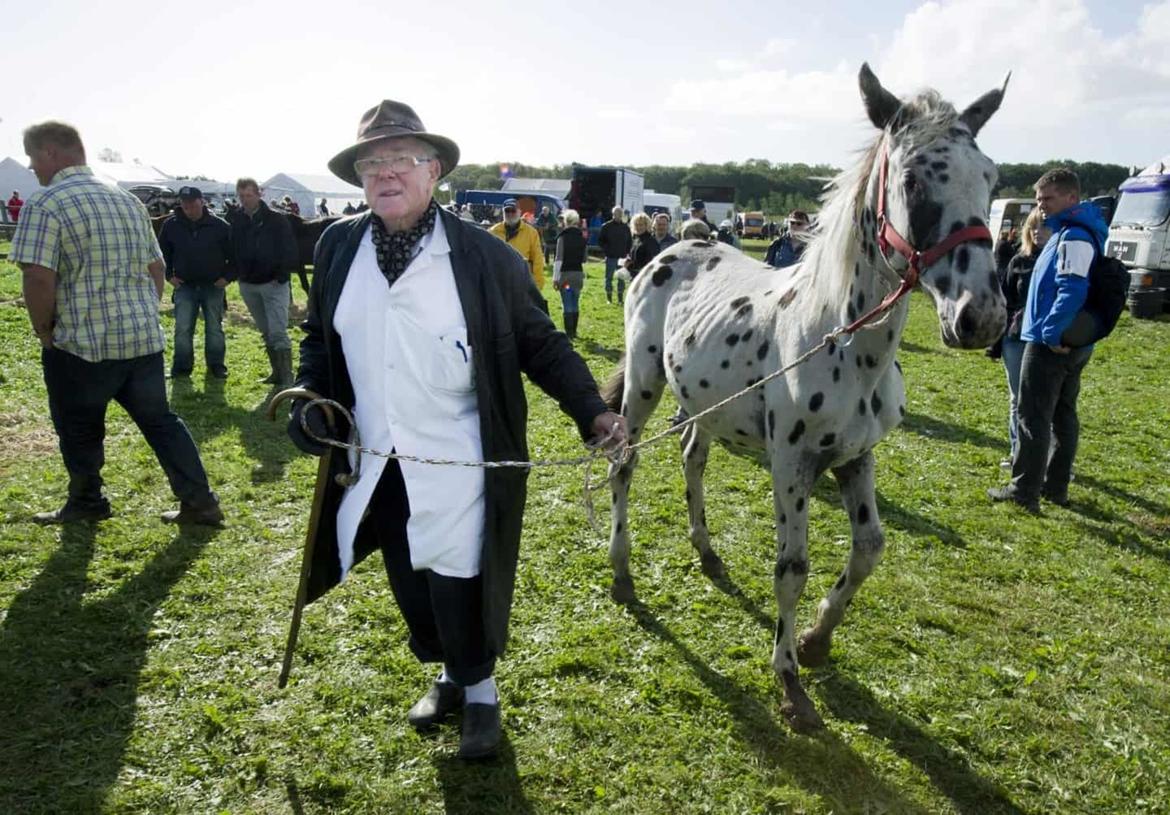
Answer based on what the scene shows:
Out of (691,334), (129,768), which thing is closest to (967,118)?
(691,334)

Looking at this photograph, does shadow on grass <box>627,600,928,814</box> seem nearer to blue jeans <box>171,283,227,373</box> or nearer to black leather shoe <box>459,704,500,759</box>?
black leather shoe <box>459,704,500,759</box>

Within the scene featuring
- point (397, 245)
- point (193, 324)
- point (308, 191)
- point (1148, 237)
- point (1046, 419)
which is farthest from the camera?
point (308, 191)

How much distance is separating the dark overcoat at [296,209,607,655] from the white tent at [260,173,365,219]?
36.9 meters

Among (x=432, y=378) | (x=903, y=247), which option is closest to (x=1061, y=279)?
(x=903, y=247)

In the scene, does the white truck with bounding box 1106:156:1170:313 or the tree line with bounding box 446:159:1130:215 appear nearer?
the white truck with bounding box 1106:156:1170:313

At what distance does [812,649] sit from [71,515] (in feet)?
15.4

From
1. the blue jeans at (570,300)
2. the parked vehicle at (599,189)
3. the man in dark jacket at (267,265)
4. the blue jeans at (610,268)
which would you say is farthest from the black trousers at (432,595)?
the parked vehicle at (599,189)

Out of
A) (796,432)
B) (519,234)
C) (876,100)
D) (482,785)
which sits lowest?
(482,785)

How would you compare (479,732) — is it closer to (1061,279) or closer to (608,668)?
(608,668)

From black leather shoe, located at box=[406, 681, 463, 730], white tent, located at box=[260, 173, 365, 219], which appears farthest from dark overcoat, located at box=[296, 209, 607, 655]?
white tent, located at box=[260, 173, 365, 219]

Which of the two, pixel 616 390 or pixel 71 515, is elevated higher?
pixel 616 390

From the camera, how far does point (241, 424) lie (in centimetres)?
725

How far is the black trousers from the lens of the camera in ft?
9.38

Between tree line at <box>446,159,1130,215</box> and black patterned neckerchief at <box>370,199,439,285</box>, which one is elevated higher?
tree line at <box>446,159,1130,215</box>
